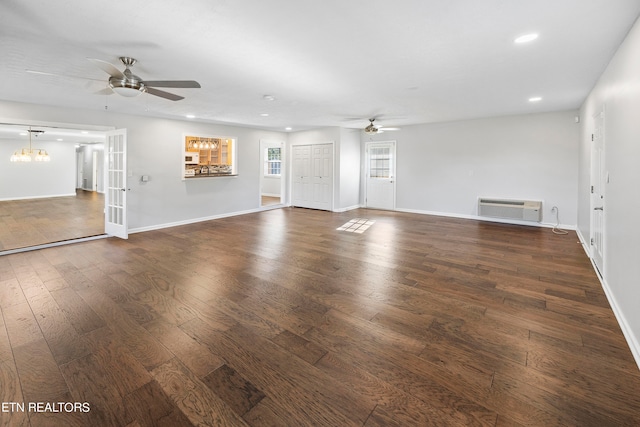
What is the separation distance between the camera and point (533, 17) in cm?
240

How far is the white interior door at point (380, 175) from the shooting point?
29.2 ft

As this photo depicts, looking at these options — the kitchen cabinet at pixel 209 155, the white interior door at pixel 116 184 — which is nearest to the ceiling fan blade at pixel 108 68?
the white interior door at pixel 116 184

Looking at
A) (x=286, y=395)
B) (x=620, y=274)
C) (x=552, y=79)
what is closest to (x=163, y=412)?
(x=286, y=395)

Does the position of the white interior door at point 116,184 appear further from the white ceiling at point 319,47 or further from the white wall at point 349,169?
the white wall at point 349,169

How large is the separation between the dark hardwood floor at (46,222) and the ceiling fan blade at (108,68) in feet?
12.9

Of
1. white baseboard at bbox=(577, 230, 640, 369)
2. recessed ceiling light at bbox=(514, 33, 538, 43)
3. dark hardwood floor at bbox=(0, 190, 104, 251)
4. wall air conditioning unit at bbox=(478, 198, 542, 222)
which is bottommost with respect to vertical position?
white baseboard at bbox=(577, 230, 640, 369)

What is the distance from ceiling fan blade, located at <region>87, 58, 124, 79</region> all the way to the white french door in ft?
17.3

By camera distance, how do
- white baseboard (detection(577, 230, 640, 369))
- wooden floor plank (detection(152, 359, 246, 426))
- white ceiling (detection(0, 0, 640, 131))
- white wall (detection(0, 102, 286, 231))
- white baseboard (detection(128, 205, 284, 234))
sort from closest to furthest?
1. wooden floor plank (detection(152, 359, 246, 426))
2. white baseboard (detection(577, 230, 640, 369))
3. white ceiling (detection(0, 0, 640, 131))
4. white wall (detection(0, 102, 286, 231))
5. white baseboard (detection(128, 205, 284, 234))

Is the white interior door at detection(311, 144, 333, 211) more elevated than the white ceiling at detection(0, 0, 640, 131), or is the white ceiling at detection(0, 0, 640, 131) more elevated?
the white ceiling at detection(0, 0, 640, 131)

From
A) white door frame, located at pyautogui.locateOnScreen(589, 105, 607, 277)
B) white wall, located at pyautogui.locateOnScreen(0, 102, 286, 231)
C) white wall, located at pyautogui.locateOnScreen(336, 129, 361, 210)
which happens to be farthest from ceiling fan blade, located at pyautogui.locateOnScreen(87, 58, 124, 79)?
white wall, located at pyautogui.locateOnScreen(336, 129, 361, 210)

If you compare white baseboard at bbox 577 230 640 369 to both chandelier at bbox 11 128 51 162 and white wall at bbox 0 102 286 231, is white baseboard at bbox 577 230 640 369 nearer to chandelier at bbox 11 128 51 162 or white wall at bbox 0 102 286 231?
white wall at bbox 0 102 286 231

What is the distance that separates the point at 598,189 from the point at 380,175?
5.68 metres

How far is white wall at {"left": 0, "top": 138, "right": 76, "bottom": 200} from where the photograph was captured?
10.8 m

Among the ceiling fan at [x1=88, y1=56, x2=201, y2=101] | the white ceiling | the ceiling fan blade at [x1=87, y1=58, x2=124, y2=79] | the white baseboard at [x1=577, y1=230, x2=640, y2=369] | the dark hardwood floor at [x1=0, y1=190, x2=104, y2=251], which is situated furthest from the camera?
the dark hardwood floor at [x1=0, y1=190, x2=104, y2=251]
